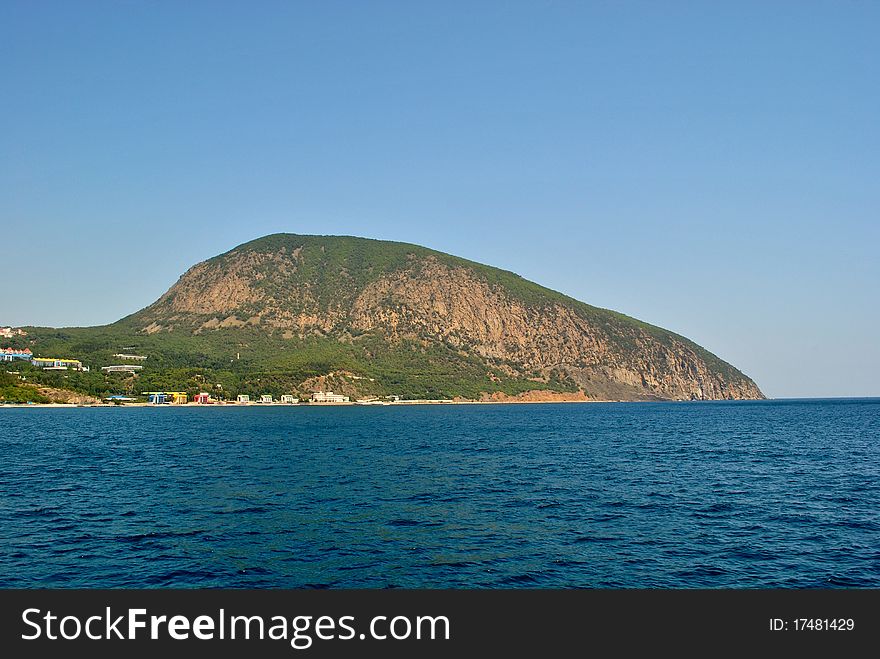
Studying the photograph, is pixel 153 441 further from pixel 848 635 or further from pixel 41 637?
pixel 848 635

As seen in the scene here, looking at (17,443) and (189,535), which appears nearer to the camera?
(189,535)

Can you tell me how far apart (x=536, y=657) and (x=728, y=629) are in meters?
7.34

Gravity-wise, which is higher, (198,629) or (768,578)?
(198,629)

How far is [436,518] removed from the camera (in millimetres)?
47781

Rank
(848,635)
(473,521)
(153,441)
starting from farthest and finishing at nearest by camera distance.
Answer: (153,441)
(473,521)
(848,635)

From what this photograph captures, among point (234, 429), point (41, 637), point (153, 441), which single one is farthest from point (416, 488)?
point (234, 429)

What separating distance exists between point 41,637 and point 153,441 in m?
99.8

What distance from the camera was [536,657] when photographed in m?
20.1

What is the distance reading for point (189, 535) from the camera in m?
42.0

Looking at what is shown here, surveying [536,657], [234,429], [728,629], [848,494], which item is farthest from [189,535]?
[234,429]

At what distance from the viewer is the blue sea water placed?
3397 cm

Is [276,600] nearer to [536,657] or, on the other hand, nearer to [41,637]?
[41,637]

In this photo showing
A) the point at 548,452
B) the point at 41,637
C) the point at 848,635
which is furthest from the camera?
the point at 548,452

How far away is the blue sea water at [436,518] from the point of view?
33969mm
